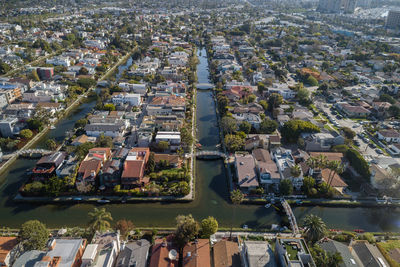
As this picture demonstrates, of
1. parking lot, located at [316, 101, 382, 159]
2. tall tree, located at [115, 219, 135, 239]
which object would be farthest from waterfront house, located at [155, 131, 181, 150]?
parking lot, located at [316, 101, 382, 159]

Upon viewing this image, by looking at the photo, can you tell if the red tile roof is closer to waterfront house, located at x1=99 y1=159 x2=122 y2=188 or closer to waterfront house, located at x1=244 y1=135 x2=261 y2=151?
waterfront house, located at x1=99 y1=159 x2=122 y2=188

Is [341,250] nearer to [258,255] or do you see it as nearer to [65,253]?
[258,255]

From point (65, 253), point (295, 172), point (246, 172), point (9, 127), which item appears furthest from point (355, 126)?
point (9, 127)

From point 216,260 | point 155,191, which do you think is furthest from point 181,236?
point 155,191

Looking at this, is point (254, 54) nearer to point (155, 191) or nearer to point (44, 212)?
point (155, 191)

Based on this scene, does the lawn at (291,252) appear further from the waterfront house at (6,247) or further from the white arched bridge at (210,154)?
the waterfront house at (6,247)

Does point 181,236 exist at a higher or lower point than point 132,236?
higher

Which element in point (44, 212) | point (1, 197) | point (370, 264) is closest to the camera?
point (370, 264)
